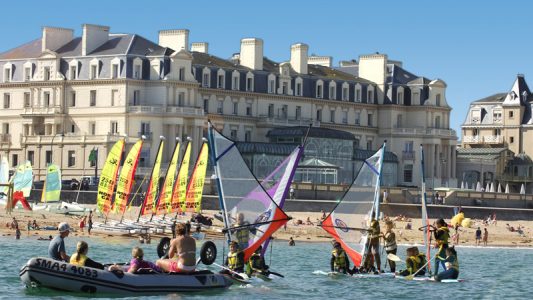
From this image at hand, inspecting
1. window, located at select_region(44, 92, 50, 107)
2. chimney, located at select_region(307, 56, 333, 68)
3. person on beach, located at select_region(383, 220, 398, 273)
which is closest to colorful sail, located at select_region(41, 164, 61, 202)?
window, located at select_region(44, 92, 50, 107)

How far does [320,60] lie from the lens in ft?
488

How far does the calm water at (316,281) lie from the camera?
46719 millimetres

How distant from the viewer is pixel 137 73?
119 meters

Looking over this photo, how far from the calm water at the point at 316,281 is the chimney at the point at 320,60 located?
69957mm

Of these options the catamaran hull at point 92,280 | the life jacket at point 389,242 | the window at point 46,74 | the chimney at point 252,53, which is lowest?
the catamaran hull at point 92,280

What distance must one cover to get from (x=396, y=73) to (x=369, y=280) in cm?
9215

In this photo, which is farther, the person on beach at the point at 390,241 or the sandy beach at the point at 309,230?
the sandy beach at the point at 309,230

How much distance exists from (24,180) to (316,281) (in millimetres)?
51471

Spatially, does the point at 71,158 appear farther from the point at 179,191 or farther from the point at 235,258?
the point at 235,258

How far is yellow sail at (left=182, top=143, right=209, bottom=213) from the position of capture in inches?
3123

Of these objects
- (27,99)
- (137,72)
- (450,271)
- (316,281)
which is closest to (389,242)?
(450,271)

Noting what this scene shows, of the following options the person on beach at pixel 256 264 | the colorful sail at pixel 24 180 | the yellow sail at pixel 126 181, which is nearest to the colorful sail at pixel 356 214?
the person on beach at pixel 256 264

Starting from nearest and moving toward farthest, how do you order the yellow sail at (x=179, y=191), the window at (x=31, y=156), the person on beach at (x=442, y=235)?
the person on beach at (x=442, y=235) → the yellow sail at (x=179, y=191) → the window at (x=31, y=156)

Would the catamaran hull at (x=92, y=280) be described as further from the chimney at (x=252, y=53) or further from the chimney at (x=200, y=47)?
the chimney at (x=200, y=47)
